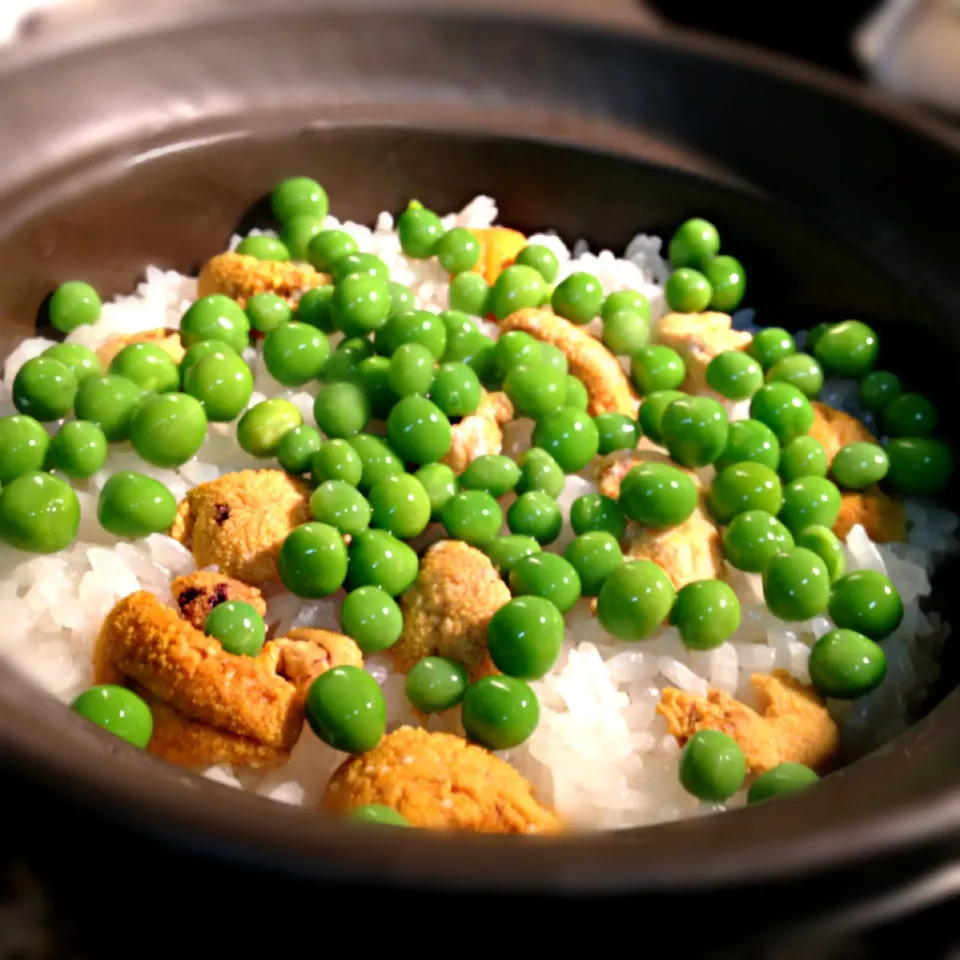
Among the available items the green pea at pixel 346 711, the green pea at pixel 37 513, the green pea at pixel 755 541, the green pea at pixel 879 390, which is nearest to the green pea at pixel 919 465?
the green pea at pixel 879 390

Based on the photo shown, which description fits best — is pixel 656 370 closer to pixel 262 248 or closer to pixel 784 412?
pixel 784 412

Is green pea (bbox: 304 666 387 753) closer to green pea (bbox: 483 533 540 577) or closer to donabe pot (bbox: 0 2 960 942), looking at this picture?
green pea (bbox: 483 533 540 577)

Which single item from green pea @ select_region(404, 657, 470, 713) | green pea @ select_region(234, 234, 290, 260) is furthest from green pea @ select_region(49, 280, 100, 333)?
green pea @ select_region(404, 657, 470, 713)

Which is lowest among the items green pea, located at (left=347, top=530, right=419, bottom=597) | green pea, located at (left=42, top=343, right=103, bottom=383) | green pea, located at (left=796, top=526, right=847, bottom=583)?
green pea, located at (left=42, top=343, right=103, bottom=383)

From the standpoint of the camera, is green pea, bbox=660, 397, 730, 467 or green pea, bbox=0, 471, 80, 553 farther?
green pea, bbox=660, 397, 730, 467

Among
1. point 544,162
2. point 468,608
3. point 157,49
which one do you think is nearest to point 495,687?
point 468,608

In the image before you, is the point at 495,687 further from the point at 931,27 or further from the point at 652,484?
the point at 931,27

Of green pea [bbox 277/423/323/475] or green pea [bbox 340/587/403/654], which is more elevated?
green pea [bbox 277/423/323/475]
